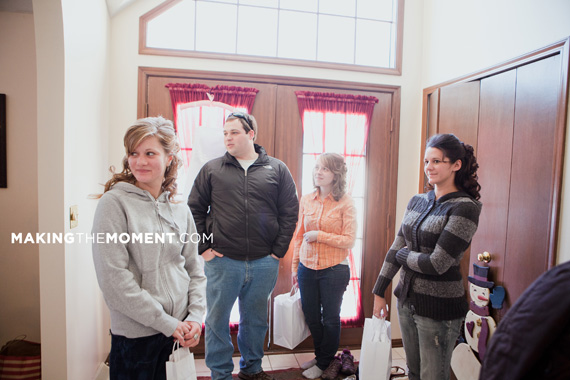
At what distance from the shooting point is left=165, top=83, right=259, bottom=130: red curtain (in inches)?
97.2

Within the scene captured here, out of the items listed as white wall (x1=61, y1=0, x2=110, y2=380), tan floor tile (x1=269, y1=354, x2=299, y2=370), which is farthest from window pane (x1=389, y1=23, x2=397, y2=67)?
tan floor tile (x1=269, y1=354, x2=299, y2=370)

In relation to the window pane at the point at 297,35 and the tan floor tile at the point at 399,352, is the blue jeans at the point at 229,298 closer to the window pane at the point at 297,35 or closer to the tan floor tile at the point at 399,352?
the tan floor tile at the point at 399,352

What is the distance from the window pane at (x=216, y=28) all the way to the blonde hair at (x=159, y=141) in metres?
1.40

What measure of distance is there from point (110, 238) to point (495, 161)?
2119mm

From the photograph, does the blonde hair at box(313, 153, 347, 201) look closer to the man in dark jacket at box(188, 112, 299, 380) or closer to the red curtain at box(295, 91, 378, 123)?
the man in dark jacket at box(188, 112, 299, 380)

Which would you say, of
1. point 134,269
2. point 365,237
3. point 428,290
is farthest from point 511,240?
point 134,269

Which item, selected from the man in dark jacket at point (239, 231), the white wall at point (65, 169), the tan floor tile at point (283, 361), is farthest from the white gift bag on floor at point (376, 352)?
the white wall at point (65, 169)

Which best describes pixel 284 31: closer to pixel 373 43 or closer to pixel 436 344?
pixel 373 43

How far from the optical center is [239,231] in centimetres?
204

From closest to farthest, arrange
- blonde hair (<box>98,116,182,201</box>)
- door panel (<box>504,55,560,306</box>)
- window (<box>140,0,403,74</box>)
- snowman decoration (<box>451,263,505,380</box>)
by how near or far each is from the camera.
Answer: blonde hair (<box>98,116,182,201</box>) → door panel (<box>504,55,560,306</box>) → snowman decoration (<box>451,263,505,380</box>) → window (<box>140,0,403,74</box>)

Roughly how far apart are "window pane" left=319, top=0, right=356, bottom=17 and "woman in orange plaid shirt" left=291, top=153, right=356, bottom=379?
129 centimetres

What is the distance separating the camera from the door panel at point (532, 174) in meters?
1.75

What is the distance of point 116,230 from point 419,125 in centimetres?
244

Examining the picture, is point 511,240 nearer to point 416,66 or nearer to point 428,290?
point 428,290
